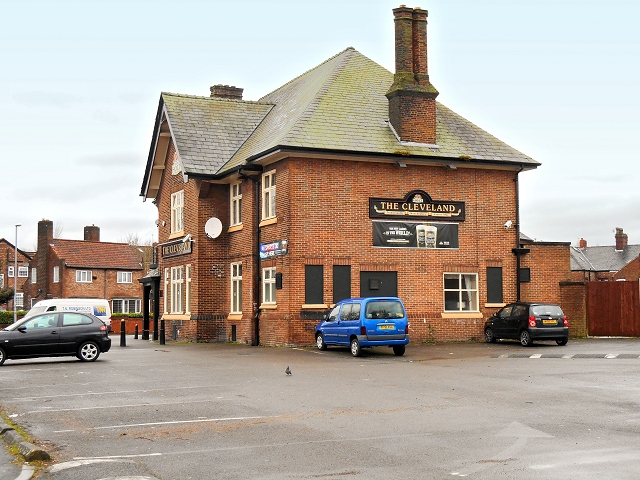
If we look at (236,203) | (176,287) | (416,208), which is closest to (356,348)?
(416,208)

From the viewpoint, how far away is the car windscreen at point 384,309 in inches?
914

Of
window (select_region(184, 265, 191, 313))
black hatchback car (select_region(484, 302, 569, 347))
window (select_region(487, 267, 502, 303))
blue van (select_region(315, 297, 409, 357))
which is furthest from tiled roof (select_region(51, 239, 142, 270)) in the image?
blue van (select_region(315, 297, 409, 357))

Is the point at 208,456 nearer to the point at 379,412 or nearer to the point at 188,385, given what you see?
the point at 379,412

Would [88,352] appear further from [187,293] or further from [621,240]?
[621,240]

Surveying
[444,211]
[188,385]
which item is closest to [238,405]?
[188,385]

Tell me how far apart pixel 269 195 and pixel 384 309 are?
334 inches

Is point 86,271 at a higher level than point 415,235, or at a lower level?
higher

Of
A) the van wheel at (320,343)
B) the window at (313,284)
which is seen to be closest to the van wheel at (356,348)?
the van wheel at (320,343)

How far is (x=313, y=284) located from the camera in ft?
91.9

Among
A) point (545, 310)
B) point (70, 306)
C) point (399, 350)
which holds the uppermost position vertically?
point (70, 306)

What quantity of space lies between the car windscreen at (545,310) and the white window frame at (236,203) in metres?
11.8

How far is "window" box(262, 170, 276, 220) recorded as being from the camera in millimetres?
29531

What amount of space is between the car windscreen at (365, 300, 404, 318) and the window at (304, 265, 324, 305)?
16.4 ft

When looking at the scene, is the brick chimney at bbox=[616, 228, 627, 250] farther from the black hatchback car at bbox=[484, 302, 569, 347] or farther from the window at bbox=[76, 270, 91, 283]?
the black hatchback car at bbox=[484, 302, 569, 347]
